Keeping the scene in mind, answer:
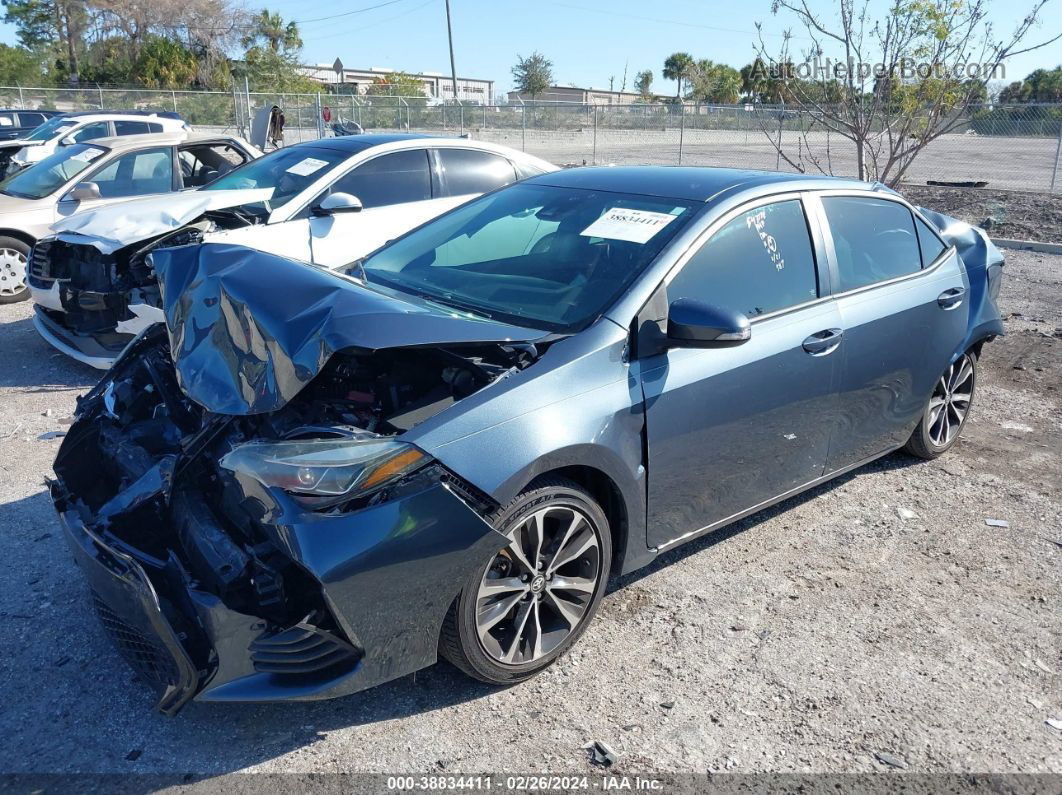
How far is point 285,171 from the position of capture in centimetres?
753

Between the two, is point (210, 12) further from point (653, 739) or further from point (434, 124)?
point (653, 739)

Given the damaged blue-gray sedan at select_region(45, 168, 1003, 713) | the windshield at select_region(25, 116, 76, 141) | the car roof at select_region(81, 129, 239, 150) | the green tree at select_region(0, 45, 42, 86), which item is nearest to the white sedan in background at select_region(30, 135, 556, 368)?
the car roof at select_region(81, 129, 239, 150)

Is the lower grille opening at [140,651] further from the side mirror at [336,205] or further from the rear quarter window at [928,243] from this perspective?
the rear quarter window at [928,243]

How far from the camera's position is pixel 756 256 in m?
3.90

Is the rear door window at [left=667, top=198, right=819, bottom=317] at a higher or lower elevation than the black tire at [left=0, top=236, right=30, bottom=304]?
higher

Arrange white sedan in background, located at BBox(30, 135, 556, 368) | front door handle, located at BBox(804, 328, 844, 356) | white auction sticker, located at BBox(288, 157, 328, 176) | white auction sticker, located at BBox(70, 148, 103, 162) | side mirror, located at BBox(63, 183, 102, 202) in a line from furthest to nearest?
1. white auction sticker, located at BBox(70, 148, 103, 162)
2. side mirror, located at BBox(63, 183, 102, 202)
3. white auction sticker, located at BBox(288, 157, 328, 176)
4. white sedan in background, located at BBox(30, 135, 556, 368)
5. front door handle, located at BBox(804, 328, 844, 356)

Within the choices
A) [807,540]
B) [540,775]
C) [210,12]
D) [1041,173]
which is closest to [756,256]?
[807,540]

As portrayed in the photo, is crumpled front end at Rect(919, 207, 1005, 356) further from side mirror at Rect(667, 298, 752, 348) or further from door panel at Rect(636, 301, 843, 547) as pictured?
side mirror at Rect(667, 298, 752, 348)

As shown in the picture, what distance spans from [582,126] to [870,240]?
1159 inches

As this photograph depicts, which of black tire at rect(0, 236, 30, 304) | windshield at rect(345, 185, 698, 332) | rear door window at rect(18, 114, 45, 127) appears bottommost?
black tire at rect(0, 236, 30, 304)

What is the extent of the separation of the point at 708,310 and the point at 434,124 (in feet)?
95.0

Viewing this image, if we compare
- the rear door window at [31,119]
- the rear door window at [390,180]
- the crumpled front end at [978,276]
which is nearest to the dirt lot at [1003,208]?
the crumpled front end at [978,276]

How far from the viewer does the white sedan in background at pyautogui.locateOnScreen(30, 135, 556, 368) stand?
6.41 metres

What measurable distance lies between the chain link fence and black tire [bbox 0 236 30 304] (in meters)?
19.4
